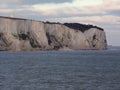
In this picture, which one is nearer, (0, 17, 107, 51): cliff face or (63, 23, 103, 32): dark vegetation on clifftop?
(0, 17, 107, 51): cliff face

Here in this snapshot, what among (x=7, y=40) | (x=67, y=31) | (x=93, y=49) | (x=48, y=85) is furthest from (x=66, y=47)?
(x=48, y=85)

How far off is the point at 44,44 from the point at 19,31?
345 inches

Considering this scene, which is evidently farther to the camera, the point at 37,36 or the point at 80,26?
the point at 80,26

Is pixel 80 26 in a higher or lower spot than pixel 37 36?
higher

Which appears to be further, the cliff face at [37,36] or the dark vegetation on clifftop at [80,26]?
the dark vegetation on clifftop at [80,26]

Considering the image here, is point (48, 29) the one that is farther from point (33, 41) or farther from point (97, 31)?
point (97, 31)

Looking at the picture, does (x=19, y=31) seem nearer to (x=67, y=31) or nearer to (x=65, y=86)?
(x=67, y=31)

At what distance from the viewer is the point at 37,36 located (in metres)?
133

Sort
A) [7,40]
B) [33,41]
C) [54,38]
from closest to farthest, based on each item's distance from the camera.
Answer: [7,40] → [33,41] → [54,38]

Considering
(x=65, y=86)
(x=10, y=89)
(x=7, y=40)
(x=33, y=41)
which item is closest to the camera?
(x=10, y=89)

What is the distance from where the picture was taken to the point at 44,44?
13650 cm

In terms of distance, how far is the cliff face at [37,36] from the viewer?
417 ft

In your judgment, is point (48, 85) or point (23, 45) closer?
point (48, 85)

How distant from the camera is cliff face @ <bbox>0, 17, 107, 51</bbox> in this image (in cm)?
12722
